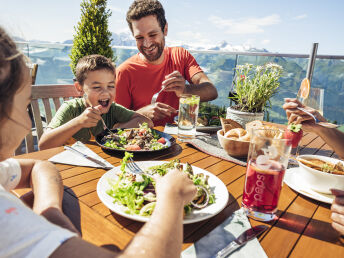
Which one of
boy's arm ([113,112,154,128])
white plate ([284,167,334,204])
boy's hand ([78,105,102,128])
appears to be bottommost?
boy's arm ([113,112,154,128])

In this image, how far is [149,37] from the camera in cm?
307

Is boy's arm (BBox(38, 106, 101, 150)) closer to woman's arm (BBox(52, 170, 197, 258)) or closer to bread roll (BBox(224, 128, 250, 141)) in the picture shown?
bread roll (BBox(224, 128, 250, 141))

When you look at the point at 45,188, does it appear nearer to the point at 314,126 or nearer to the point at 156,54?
the point at 314,126

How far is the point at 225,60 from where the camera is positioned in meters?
6.16

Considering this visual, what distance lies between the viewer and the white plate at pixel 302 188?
3.36 ft

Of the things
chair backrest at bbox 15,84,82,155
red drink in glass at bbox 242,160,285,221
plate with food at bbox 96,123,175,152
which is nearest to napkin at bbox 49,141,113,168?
plate with food at bbox 96,123,175,152

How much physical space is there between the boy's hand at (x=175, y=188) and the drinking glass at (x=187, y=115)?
968 mm

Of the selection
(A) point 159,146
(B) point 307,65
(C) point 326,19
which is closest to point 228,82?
(B) point 307,65

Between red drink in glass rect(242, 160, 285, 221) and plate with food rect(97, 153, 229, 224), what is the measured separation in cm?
11

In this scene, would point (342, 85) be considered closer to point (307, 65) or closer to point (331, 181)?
point (307, 65)

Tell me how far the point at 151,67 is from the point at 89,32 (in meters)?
3.64

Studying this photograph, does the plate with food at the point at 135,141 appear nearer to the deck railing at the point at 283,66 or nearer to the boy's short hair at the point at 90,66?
the boy's short hair at the point at 90,66

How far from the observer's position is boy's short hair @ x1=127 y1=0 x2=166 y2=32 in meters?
2.90

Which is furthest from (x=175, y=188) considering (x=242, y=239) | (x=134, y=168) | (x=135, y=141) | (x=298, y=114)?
(x=298, y=114)
